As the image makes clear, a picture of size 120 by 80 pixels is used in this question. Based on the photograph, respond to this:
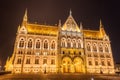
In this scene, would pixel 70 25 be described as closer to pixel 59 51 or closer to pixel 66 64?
pixel 59 51

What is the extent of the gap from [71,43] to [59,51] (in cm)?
876

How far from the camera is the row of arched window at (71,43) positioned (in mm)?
66519

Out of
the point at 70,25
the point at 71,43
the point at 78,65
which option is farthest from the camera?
the point at 70,25

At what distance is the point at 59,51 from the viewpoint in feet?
206

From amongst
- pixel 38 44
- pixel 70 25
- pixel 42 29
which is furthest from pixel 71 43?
pixel 42 29

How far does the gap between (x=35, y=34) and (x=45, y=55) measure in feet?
39.8

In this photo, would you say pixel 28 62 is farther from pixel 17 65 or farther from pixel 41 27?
pixel 41 27

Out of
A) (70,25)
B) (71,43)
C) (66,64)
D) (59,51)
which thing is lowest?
(66,64)

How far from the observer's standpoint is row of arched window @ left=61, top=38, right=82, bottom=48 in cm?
6652

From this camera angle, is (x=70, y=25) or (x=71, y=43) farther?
(x=70, y=25)

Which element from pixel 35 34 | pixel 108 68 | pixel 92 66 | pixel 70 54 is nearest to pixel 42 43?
pixel 35 34

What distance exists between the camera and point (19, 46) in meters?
60.6

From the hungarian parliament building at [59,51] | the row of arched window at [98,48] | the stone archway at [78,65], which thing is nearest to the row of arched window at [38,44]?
the hungarian parliament building at [59,51]

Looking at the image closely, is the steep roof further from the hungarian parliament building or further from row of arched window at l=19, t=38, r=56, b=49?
row of arched window at l=19, t=38, r=56, b=49
